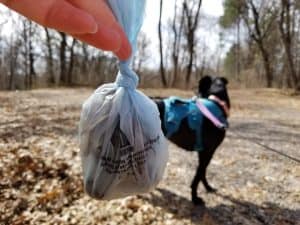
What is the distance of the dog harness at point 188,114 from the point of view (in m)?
3.81

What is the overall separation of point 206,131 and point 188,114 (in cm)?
25

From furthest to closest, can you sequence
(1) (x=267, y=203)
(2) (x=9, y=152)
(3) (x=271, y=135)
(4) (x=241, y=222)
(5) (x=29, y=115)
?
(5) (x=29, y=115)
(3) (x=271, y=135)
(2) (x=9, y=152)
(1) (x=267, y=203)
(4) (x=241, y=222)

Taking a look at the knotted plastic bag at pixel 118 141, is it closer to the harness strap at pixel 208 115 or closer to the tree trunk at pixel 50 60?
the harness strap at pixel 208 115

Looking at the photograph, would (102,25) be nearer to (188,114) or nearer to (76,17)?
(76,17)

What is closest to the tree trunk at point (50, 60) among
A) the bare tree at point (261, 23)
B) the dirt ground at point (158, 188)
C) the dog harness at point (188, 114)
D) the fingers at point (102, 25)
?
the bare tree at point (261, 23)

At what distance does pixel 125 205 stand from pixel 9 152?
243cm

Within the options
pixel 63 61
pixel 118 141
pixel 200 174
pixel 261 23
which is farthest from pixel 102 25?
pixel 261 23

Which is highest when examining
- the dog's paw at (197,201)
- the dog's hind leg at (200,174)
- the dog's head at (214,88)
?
the dog's head at (214,88)

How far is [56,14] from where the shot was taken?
2.61 feet

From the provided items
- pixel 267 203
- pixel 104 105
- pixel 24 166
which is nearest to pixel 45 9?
pixel 104 105

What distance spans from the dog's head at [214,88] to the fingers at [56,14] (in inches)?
131

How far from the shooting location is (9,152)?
5422 mm

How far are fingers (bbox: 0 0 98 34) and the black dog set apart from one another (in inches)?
118

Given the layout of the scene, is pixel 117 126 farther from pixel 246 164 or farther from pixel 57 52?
pixel 57 52
